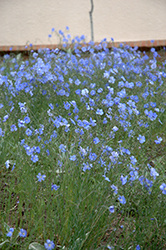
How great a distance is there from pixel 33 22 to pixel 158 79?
381 centimetres

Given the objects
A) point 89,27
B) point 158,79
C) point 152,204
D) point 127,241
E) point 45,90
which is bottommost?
point 127,241

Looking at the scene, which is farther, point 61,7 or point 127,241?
point 61,7

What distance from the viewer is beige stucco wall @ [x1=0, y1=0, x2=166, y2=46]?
22.1 feet

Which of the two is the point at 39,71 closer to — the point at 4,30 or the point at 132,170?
the point at 132,170

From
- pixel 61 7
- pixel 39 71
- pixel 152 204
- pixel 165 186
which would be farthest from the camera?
pixel 61 7

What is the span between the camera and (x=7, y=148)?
240 cm

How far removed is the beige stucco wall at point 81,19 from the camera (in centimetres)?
675

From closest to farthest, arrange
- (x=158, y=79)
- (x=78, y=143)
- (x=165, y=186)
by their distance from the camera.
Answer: (x=165, y=186)
(x=78, y=143)
(x=158, y=79)

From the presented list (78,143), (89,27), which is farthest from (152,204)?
(89,27)

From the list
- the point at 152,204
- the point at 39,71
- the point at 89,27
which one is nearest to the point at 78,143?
the point at 152,204

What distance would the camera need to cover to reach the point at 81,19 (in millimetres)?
6762

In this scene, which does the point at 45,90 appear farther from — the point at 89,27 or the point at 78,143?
the point at 89,27

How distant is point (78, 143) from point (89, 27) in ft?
16.6

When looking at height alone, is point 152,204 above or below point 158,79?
below
